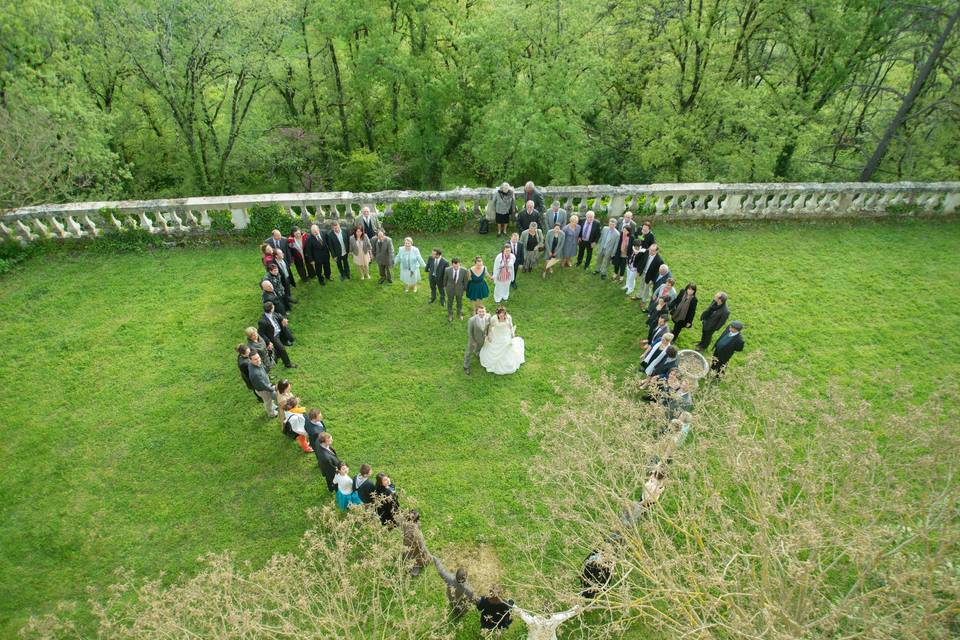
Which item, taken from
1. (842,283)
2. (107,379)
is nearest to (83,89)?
(107,379)

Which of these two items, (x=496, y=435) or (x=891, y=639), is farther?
(x=496, y=435)

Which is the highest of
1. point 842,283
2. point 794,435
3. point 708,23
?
point 708,23

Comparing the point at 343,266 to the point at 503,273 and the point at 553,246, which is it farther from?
the point at 553,246

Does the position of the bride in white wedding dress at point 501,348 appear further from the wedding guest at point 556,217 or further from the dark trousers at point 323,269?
the dark trousers at point 323,269

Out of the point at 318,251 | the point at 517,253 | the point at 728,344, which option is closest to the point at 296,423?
the point at 318,251

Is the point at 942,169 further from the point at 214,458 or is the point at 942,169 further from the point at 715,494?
the point at 214,458

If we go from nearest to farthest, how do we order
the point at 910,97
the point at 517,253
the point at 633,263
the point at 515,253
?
the point at 633,263 → the point at 515,253 → the point at 517,253 → the point at 910,97

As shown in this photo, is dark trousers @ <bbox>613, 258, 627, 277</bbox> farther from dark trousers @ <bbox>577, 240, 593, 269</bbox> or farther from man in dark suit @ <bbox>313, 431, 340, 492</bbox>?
man in dark suit @ <bbox>313, 431, 340, 492</bbox>
